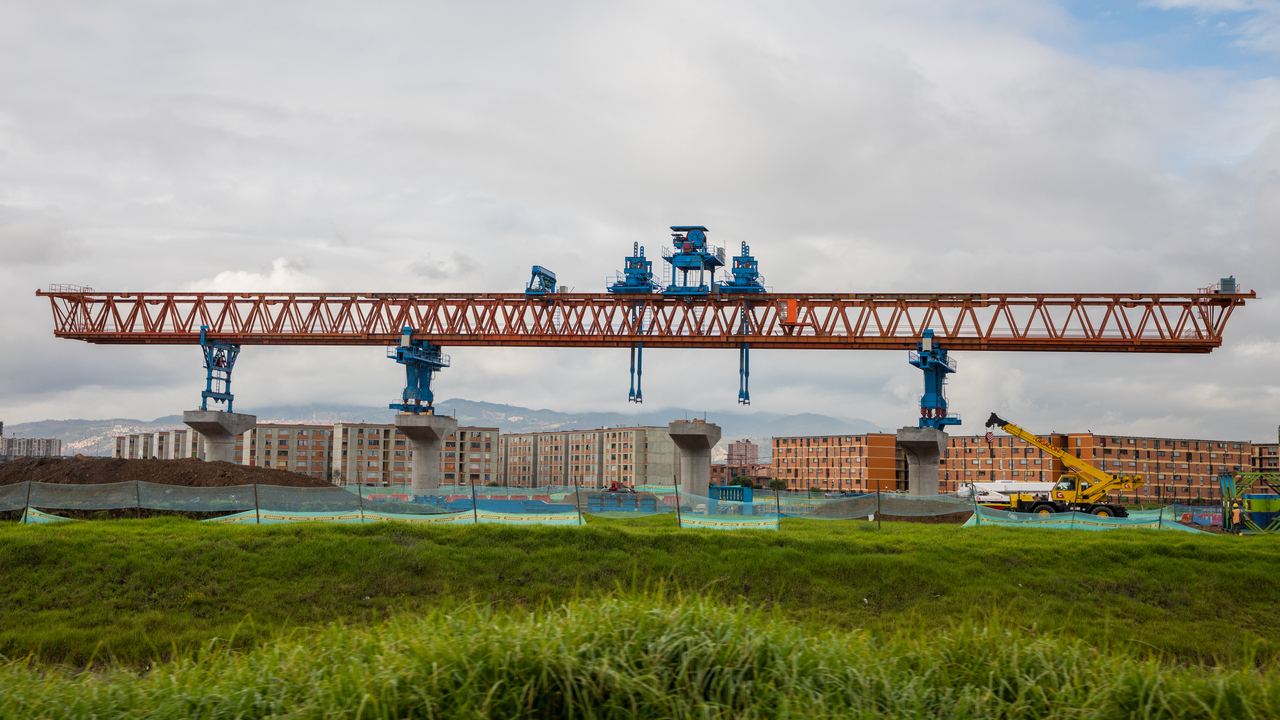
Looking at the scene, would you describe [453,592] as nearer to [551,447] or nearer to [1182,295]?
[1182,295]

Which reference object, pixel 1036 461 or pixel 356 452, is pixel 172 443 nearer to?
pixel 356 452

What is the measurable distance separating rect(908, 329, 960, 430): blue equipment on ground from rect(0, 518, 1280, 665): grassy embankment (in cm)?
2811

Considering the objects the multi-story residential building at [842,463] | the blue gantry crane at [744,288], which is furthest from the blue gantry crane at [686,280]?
the multi-story residential building at [842,463]

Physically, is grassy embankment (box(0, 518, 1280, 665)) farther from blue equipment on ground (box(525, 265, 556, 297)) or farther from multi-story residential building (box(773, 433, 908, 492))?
multi-story residential building (box(773, 433, 908, 492))

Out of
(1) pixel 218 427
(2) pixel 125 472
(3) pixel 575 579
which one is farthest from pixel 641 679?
(1) pixel 218 427

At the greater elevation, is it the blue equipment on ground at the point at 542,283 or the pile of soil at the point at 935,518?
the blue equipment on ground at the point at 542,283

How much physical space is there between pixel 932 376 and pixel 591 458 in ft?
399

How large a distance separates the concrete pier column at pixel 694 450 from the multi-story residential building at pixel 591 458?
8599 centimetres

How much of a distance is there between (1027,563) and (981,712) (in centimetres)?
1705

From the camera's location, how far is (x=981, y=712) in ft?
25.0

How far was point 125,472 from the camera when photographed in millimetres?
38969

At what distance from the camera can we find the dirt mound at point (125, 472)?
3747 centimetres

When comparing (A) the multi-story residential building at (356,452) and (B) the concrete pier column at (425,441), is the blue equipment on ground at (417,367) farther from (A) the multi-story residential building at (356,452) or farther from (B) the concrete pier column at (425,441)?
(A) the multi-story residential building at (356,452)

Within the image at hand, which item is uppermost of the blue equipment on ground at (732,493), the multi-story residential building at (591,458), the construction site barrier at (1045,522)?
the construction site barrier at (1045,522)
